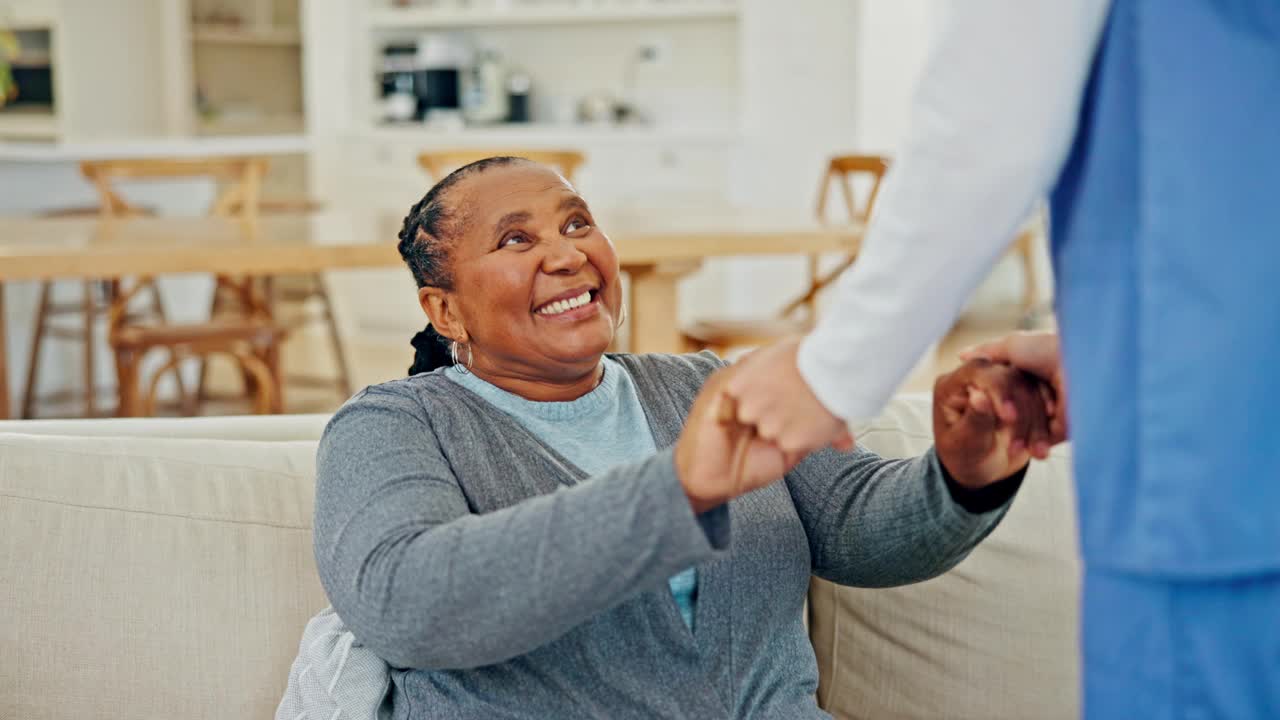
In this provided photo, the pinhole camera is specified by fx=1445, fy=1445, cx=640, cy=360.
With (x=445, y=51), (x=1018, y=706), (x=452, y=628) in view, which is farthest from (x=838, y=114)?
(x=452, y=628)

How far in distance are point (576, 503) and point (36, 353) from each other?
13.1 ft

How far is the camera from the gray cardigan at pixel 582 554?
1.01 metres

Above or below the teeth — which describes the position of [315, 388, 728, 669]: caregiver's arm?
below

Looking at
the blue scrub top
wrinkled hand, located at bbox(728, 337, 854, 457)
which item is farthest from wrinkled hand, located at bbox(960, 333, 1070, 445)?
the blue scrub top

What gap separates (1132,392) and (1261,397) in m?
0.06

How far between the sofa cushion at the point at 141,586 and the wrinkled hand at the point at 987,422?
28.2 inches

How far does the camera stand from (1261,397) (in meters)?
0.76

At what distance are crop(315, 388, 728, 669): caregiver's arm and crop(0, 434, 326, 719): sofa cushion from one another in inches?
14.7

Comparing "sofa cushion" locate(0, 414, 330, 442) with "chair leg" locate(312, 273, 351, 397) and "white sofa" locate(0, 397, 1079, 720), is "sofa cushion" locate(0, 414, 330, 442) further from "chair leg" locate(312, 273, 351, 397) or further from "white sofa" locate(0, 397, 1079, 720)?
"chair leg" locate(312, 273, 351, 397)

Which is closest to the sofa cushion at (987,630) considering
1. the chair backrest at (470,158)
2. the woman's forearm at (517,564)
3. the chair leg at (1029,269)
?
the woman's forearm at (517,564)

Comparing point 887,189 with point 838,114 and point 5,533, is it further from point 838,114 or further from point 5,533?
point 838,114

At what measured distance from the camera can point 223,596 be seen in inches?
60.8

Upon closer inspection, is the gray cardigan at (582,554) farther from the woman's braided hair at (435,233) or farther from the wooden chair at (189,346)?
the wooden chair at (189,346)

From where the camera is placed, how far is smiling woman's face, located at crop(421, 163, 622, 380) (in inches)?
57.1
